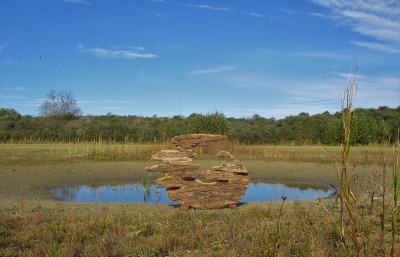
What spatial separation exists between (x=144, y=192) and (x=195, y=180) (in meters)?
4.38

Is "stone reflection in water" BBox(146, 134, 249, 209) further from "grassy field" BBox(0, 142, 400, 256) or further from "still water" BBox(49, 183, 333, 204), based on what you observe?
"still water" BBox(49, 183, 333, 204)

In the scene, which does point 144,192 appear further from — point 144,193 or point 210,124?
point 210,124

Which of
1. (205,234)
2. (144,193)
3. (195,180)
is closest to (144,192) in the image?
(144,193)

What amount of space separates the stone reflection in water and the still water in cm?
265

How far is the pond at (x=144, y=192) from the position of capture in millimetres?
14039

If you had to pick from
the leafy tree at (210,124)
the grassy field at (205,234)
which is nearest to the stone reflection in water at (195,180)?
the grassy field at (205,234)

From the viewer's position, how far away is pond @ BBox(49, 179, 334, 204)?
14.0 meters

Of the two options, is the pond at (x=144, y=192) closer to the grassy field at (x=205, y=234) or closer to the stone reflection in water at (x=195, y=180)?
the stone reflection in water at (x=195, y=180)

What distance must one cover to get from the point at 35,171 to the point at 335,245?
54.9 feet

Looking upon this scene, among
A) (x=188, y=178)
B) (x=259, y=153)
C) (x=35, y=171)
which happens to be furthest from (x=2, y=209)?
(x=259, y=153)

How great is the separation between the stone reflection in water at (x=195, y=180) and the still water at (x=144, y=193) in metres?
2.65

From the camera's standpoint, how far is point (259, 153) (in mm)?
28375

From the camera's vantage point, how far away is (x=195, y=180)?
10711 mm

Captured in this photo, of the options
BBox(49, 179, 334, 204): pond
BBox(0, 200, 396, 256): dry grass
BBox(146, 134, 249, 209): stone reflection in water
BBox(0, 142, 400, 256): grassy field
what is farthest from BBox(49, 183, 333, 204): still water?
BBox(0, 200, 396, 256): dry grass
